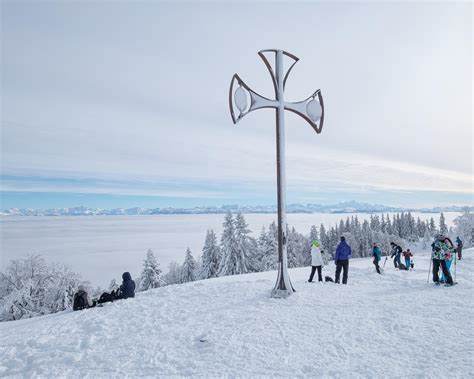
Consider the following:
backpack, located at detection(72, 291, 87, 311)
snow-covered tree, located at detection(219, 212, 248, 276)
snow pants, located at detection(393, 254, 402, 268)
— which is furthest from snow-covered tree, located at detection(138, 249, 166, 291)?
backpack, located at detection(72, 291, 87, 311)

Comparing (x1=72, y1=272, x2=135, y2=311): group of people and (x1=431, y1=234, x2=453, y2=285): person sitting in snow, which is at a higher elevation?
(x1=431, y1=234, x2=453, y2=285): person sitting in snow

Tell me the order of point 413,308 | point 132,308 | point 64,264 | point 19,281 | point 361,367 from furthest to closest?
1. point 64,264
2. point 19,281
3. point 132,308
4. point 413,308
5. point 361,367

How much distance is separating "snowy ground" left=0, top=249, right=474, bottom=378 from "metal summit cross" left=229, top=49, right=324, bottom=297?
957 mm

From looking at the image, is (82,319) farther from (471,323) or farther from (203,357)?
(471,323)

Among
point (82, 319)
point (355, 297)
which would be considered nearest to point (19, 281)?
point (82, 319)

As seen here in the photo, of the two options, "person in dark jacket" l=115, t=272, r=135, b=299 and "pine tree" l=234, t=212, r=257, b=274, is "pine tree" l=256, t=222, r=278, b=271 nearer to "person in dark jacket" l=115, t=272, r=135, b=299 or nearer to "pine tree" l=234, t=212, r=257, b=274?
"pine tree" l=234, t=212, r=257, b=274

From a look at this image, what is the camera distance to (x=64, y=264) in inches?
1289

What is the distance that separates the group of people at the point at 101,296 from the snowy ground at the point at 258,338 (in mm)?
585

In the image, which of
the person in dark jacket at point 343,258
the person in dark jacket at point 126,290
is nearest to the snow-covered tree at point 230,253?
the person in dark jacket at point 343,258

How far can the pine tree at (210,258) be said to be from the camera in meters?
37.5

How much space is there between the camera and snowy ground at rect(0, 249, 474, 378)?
422cm

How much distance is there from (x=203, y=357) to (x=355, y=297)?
180 inches

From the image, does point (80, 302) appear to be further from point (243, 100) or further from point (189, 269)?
point (189, 269)

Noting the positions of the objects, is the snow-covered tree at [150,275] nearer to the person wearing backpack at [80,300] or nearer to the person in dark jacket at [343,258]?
the person wearing backpack at [80,300]
